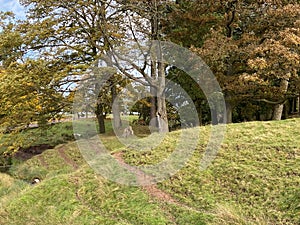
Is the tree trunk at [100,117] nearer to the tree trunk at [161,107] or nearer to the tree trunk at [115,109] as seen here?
the tree trunk at [115,109]

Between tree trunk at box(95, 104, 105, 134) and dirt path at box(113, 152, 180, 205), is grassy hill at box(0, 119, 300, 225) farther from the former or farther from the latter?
tree trunk at box(95, 104, 105, 134)

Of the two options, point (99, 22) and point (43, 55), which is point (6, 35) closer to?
point (43, 55)

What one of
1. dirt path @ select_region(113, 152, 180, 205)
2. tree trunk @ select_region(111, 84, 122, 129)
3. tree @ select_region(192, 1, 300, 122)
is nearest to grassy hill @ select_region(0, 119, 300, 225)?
dirt path @ select_region(113, 152, 180, 205)

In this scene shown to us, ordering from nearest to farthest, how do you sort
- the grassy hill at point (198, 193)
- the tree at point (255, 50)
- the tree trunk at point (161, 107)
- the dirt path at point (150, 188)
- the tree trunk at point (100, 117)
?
the grassy hill at point (198, 193)
the dirt path at point (150, 188)
the tree at point (255, 50)
the tree trunk at point (161, 107)
the tree trunk at point (100, 117)

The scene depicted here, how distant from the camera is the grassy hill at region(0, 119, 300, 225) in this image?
4160 millimetres

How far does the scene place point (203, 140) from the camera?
6.33 m

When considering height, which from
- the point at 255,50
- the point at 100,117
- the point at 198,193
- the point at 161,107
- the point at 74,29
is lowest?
the point at 198,193

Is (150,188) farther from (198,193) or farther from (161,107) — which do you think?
(161,107)

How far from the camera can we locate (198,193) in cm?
468

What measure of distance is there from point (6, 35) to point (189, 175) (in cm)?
883

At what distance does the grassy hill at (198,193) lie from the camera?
13.6 feet

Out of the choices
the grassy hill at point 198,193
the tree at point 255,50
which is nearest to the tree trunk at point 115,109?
the tree at point 255,50

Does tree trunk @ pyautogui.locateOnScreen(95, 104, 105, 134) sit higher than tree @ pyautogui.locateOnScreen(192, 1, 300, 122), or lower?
lower

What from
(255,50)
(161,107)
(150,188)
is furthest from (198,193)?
(161,107)
